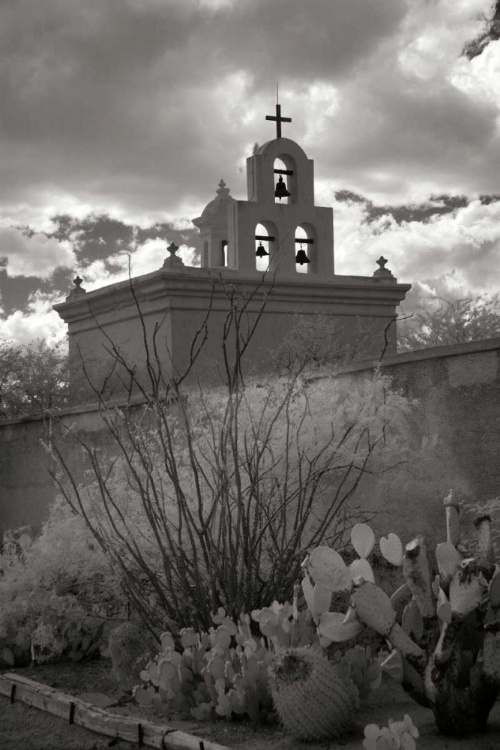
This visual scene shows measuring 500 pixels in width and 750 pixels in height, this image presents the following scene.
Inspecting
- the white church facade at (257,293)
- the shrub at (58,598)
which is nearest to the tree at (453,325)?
the white church facade at (257,293)

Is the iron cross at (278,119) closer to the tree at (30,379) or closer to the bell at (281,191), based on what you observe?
the bell at (281,191)

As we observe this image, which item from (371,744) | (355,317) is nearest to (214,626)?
(371,744)

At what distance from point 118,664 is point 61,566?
85 cm

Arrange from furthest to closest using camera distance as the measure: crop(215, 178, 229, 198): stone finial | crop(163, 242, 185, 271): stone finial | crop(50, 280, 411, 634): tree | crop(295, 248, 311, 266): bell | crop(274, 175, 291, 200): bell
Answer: crop(215, 178, 229, 198): stone finial
crop(295, 248, 311, 266): bell
crop(274, 175, 291, 200): bell
crop(163, 242, 185, 271): stone finial
crop(50, 280, 411, 634): tree

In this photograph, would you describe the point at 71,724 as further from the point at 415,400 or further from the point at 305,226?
the point at 305,226

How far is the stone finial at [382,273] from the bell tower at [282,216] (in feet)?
2.64

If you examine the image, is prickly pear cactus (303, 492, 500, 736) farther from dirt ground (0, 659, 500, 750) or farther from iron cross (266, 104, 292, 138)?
iron cross (266, 104, 292, 138)

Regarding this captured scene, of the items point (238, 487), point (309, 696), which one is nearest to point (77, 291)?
point (238, 487)

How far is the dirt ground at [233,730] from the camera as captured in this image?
11.2ft

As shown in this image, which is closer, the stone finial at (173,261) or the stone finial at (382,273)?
the stone finial at (173,261)

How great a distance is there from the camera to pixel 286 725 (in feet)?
11.5

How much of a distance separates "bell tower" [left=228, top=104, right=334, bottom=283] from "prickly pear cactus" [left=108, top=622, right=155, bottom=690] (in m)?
8.49

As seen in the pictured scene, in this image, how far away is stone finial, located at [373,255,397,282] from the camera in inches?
548

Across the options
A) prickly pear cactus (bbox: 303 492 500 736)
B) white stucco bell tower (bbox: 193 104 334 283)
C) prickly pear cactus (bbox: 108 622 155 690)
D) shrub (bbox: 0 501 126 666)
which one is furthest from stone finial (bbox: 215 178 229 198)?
prickly pear cactus (bbox: 303 492 500 736)
